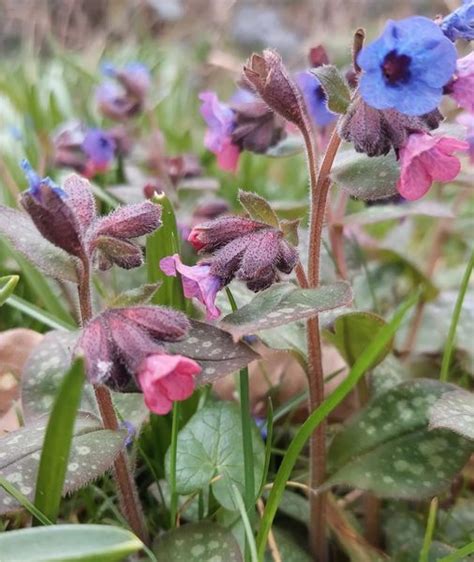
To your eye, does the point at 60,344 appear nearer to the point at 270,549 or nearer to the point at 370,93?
the point at 270,549

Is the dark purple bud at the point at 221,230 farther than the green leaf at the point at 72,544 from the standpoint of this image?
Yes

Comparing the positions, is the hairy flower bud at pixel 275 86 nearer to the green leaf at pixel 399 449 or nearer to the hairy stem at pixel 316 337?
the hairy stem at pixel 316 337

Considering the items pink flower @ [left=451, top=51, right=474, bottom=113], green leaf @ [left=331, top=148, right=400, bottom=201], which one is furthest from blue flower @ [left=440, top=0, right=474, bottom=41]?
green leaf @ [left=331, top=148, right=400, bottom=201]

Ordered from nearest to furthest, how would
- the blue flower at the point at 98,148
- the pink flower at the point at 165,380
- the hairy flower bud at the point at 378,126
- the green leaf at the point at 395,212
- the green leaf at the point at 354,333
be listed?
1. the pink flower at the point at 165,380
2. the hairy flower bud at the point at 378,126
3. the green leaf at the point at 354,333
4. the green leaf at the point at 395,212
5. the blue flower at the point at 98,148

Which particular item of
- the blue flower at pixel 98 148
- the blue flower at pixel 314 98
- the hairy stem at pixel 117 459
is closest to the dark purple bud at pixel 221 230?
the hairy stem at pixel 117 459

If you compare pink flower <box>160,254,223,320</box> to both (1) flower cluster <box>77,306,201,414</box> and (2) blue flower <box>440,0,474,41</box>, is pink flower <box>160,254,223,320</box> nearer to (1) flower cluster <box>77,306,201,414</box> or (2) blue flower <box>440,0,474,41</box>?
(1) flower cluster <box>77,306,201,414</box>

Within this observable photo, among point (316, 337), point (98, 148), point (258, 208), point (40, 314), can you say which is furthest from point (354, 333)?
point (98, 148)
